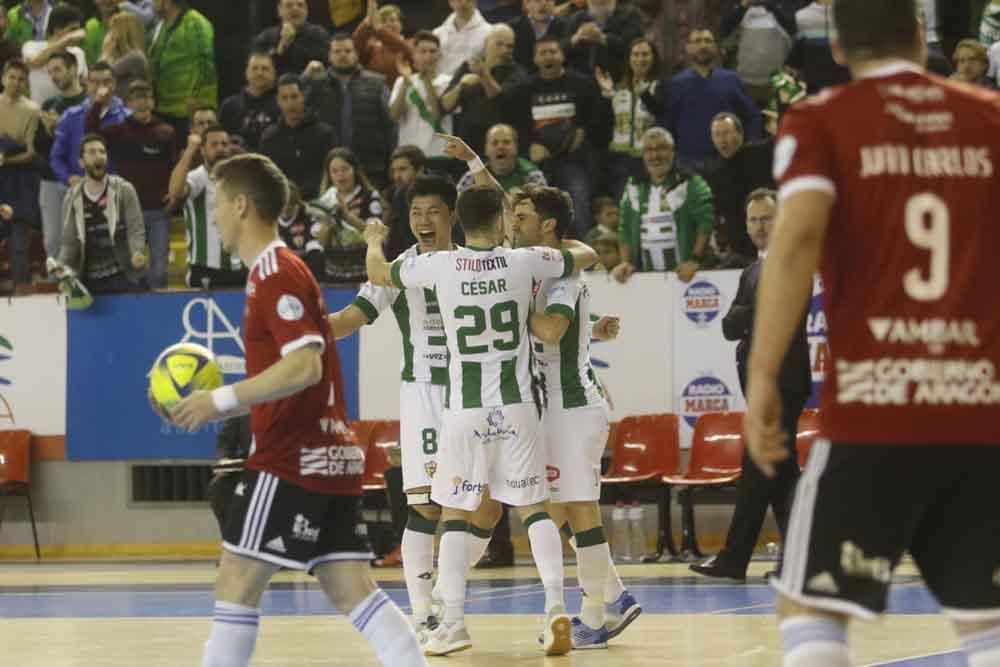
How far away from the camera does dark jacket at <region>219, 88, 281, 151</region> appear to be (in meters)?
17.5

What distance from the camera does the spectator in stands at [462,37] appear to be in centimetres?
1745

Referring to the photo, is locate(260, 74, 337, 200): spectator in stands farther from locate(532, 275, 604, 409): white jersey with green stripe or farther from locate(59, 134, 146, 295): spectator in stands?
locate(532, 275, 604, 409): white jersey with green stripe

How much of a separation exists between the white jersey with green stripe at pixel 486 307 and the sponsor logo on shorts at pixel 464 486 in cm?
36

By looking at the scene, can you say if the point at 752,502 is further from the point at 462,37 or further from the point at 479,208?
the point at 462,37

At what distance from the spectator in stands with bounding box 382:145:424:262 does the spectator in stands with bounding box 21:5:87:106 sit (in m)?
5.18

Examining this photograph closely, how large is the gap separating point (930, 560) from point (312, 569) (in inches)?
91.7

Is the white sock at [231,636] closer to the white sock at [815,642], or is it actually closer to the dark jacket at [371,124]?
the white sock at [815,642]

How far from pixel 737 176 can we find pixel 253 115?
17.1 feet

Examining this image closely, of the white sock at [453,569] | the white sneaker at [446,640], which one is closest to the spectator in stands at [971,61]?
the white sock at [453,569]

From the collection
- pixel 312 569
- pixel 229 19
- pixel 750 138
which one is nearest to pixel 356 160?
pixel 750 138

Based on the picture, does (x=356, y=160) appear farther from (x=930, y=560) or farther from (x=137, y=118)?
(x=930, y=560)

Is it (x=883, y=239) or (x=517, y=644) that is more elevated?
(x=883, y=239)

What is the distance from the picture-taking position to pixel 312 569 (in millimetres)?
5816

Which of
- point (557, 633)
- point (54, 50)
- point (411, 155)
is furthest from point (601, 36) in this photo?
point (557, 633)
